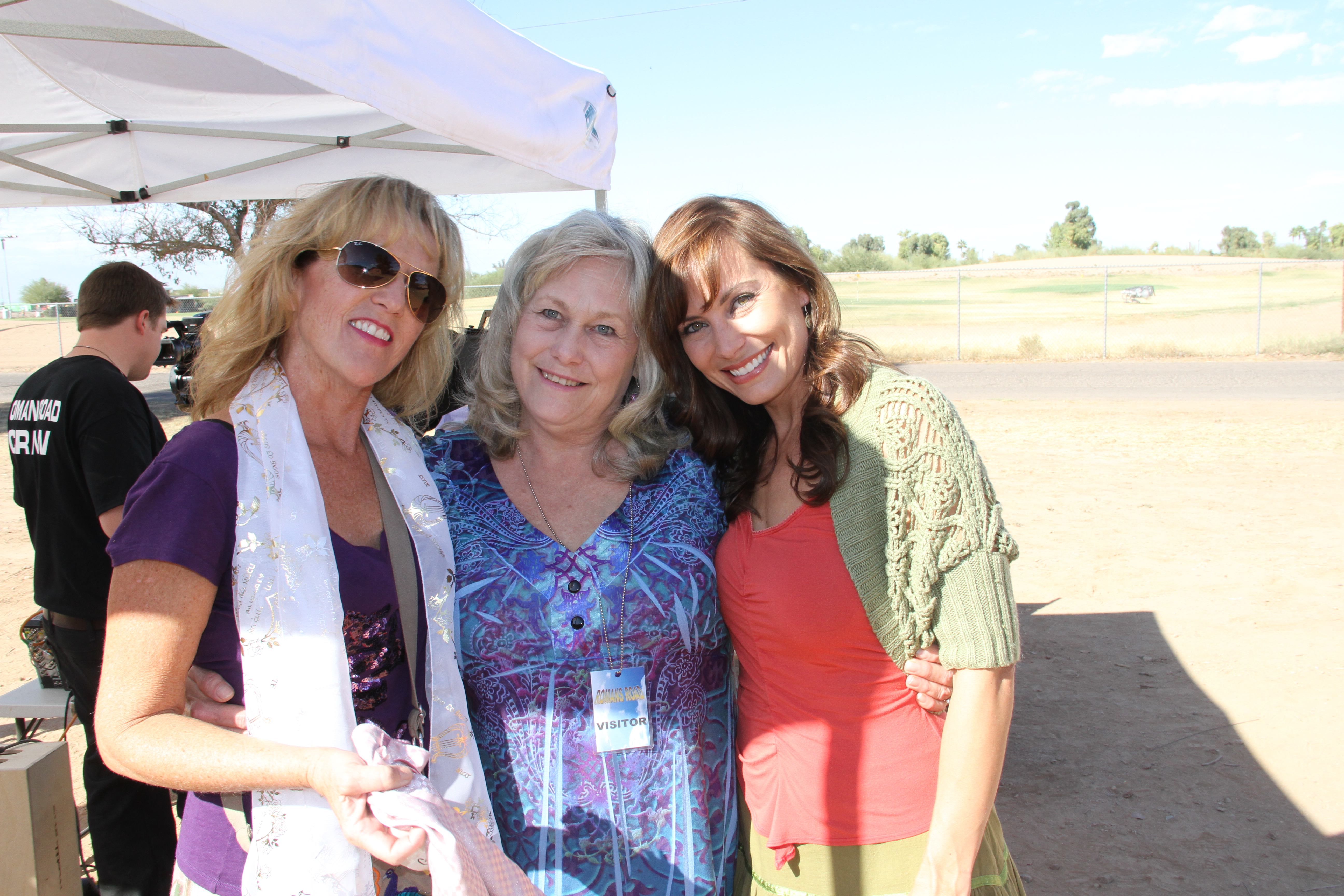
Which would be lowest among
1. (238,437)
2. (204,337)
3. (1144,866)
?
(1144,866)

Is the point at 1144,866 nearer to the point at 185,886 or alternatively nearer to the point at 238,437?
the point at 185,886

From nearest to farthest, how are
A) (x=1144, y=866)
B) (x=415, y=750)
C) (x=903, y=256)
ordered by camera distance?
(x=415, y=750) → (x=1144, y=866) → (x=903, y=256)

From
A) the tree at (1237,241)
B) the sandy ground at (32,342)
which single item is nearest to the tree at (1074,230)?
the tree at (1237,241)

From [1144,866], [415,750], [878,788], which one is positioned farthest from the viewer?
[1144,866]

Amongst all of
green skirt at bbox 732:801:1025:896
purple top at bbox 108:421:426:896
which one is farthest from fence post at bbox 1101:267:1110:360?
purple top at bbox 108:421:426:896

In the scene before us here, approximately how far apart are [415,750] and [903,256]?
198 ft


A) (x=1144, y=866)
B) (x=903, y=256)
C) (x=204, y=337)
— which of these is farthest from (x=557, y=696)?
(x=903, y=256)

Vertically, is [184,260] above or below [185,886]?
Result: above

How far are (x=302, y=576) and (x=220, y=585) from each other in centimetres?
13

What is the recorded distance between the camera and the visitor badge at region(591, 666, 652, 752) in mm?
1812

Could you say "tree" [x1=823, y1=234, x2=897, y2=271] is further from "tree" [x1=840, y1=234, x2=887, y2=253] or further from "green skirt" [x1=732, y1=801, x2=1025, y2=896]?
"green skirt" [x1=732, y1=801, x2=1025, y2=896]

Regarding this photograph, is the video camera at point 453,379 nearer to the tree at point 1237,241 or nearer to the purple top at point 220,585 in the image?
the purple top at point 220,585

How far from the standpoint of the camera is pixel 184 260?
62.0 ft

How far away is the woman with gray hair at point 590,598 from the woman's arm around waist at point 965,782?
0.51 metres
